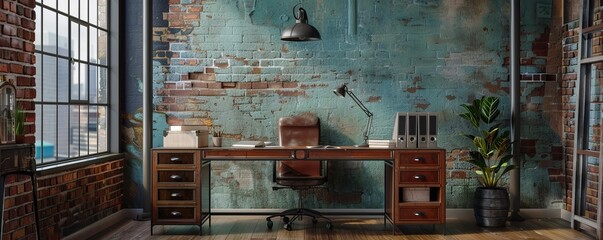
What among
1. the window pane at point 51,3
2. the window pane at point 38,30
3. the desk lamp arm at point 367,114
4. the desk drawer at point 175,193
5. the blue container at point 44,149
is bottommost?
the desk drawer at point 175,193

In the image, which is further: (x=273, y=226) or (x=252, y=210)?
(x=252, y=210)

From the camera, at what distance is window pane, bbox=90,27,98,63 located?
548cm

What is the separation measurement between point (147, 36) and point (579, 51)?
4.12 m

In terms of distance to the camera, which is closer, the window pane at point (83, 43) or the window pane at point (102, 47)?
the window pane at point (83, 43)

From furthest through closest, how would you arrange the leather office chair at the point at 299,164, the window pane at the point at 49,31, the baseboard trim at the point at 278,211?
1. the baseboard trim at the point at 278,211
2. the leather office chair at the point at 299,164
3. the window pane at the point at 49,31

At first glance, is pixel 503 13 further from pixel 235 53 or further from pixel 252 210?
pixel 252 210

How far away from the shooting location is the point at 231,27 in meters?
6.04

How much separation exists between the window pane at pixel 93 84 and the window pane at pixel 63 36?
2.05 ft

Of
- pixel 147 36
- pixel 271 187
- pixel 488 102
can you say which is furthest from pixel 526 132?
pixel 147 36

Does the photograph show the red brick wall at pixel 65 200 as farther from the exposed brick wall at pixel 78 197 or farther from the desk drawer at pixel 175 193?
the desk drawer at pixel 175 193

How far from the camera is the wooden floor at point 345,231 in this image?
5.08 meters

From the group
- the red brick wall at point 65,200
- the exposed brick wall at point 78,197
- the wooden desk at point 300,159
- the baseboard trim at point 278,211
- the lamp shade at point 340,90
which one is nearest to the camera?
the red brick wall at point 65,200

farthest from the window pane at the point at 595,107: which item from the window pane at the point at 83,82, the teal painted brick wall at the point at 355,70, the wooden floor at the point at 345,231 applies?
the window pane at the point at 83,82

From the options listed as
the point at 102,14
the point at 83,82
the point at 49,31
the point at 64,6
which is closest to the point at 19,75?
the point at 49,31
